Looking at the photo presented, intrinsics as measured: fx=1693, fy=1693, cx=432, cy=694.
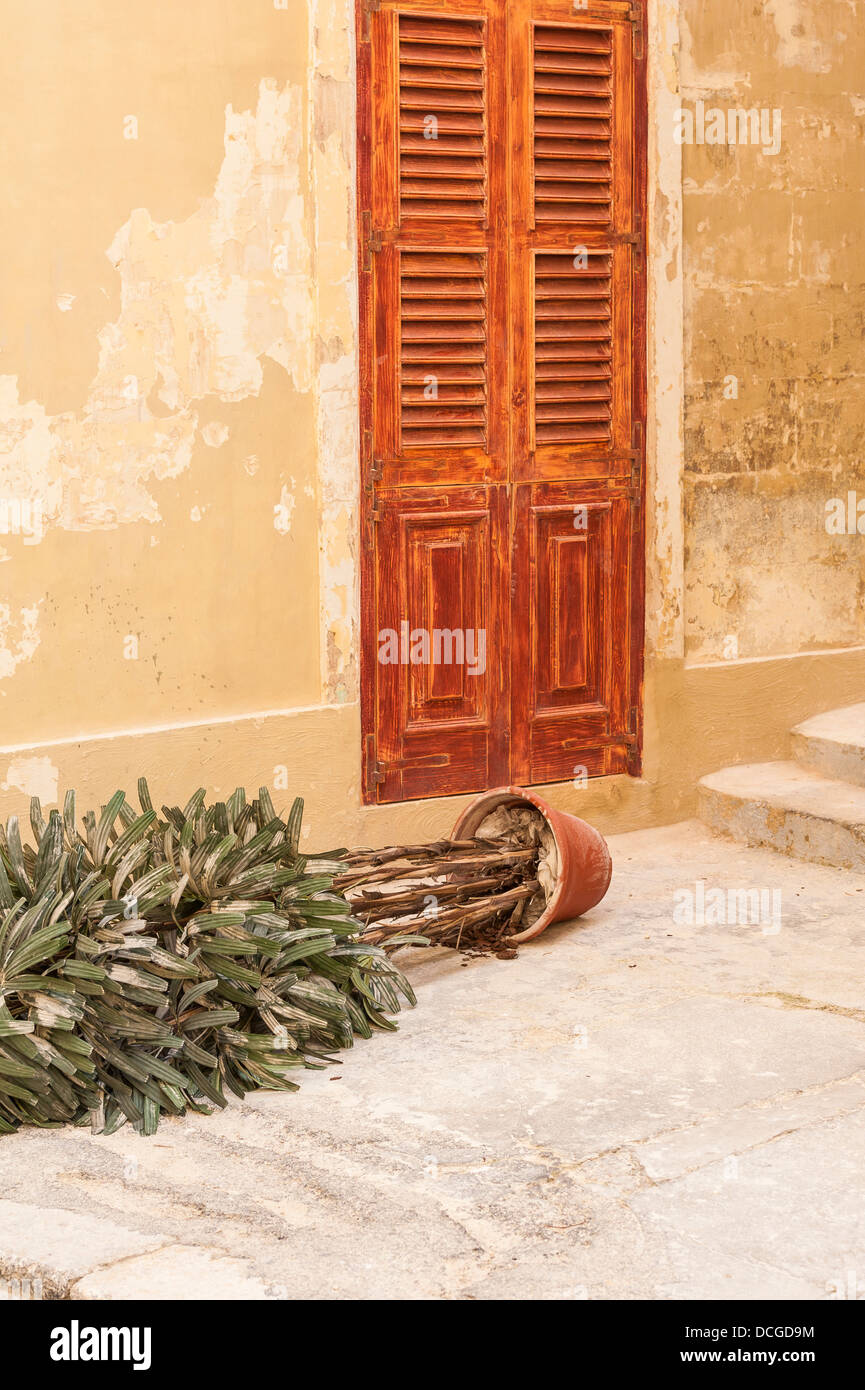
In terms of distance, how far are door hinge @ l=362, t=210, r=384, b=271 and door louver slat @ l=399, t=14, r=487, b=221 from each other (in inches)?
5.1

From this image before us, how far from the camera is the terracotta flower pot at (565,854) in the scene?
5.08m

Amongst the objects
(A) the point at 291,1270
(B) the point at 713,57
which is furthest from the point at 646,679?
(A) the point at 291,1270

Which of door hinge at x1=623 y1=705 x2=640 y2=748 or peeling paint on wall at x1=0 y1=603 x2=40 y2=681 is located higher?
peeling paint on wall at x1=0 y1=603 x2=40 y2=681

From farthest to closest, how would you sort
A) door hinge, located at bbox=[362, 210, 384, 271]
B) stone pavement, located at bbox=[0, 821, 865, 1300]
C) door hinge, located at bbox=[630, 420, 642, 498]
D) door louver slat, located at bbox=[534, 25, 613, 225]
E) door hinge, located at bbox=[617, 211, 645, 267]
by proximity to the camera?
1. door hinge, located at bbox=[630, 420, 642, 498]
2. door hinge, located at bbox=[617, 211, 645, 267]
3. door louver slat, located at bbox=[534, 25, 613, 225]
4. door hinge, located at bbox=[362, 210, 384, 271]
5. stone pavement, located at bbox=[0, 821, 865, 1300]

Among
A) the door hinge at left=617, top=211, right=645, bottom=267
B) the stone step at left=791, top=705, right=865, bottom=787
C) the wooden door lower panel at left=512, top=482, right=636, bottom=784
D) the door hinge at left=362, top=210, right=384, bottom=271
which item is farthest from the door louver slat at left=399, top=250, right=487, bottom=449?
the stone step at left=791, top=705, right=865, bottom=787

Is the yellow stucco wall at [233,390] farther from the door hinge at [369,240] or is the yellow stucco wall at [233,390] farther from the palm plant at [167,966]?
the palm plant at [167,966]

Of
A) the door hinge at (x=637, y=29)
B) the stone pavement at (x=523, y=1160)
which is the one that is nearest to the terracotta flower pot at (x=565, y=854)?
the stone pavement at (x=523, y=1160)

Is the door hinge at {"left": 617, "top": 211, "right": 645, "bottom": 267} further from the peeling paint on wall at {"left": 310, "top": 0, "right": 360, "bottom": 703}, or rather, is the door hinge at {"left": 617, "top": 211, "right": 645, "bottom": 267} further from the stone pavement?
the stone pavement

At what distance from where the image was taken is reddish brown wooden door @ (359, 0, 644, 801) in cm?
573

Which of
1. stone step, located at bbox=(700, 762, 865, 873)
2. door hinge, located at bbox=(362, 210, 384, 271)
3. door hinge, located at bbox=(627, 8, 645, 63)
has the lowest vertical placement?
stone step, located at bbox=(700, 762, 865, 873)

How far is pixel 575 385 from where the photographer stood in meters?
6.15

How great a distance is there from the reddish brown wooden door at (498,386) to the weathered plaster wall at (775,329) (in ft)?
1.16

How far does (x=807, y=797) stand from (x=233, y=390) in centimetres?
257

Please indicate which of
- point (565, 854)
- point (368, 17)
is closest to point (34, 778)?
point (565, 854)
